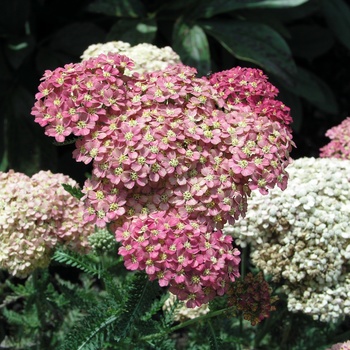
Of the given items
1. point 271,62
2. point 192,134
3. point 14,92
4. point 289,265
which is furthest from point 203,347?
point 14,92

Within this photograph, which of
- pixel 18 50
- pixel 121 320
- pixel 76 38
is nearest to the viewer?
pixel 121 320

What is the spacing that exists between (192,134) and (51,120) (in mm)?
354

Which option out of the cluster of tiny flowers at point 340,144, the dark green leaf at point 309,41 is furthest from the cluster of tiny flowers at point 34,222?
the dark green leaf at point 309,41

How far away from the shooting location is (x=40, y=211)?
82.4 inches

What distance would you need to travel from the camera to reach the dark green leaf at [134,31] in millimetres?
3211

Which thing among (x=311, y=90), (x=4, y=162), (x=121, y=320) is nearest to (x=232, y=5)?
(x=311, y=90)

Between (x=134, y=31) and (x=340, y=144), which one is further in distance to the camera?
(x=134, y=31)

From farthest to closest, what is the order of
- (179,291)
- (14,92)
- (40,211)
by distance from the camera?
(14,92) < (40,211) < (179,291)

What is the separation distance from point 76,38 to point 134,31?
344 mm

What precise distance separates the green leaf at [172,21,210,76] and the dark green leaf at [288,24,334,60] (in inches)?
40.4

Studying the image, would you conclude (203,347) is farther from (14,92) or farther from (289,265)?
(14,92)

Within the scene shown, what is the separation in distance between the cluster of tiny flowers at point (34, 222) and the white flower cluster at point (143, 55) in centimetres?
48

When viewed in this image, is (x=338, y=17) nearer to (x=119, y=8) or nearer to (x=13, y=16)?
(x=119, y=8)

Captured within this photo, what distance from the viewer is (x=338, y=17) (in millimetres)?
3883
